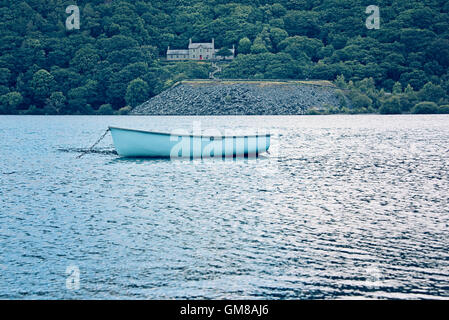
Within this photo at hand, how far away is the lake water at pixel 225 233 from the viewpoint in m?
17.7

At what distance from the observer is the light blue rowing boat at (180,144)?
52.9 m

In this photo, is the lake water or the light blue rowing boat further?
the light blue rowing boat

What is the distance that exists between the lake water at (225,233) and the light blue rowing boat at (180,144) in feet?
15.7

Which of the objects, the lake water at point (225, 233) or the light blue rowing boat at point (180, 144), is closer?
the lake water at point (225, 233)

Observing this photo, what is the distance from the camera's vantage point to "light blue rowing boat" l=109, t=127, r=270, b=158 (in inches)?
2084

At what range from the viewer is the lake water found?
17.7m

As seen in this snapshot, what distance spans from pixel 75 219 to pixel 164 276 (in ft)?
35.3

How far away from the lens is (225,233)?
24.5 m

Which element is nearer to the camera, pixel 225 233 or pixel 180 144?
pixel 225 233

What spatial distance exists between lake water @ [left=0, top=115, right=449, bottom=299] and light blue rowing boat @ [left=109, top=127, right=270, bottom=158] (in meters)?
4.77

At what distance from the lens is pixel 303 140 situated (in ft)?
277

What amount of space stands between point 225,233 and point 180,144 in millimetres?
30950
